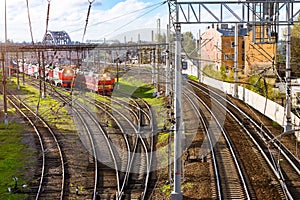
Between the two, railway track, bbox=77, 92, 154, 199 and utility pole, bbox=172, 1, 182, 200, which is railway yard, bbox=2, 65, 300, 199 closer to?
railway track, bbox=77, 92, 154, 199

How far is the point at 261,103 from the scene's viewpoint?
19438mm

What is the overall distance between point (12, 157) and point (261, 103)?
11.1 metres

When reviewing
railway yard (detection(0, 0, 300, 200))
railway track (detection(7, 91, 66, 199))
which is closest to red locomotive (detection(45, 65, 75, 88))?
railway yard (detection(0, 0, 300, 200))

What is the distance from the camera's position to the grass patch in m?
11.2

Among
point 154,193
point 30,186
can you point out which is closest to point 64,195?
point 30,186

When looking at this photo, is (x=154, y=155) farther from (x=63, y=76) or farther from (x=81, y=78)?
(x=63, y=76)

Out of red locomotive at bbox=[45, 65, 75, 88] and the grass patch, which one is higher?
red locomotive at bbox=[45, 65, 75, 88]

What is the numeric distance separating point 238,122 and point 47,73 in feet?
77.2

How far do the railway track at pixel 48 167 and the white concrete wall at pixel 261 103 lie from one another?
5.86 meters

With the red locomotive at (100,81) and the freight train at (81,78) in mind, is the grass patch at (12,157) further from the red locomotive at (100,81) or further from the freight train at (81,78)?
the red locomotive at (100,81)

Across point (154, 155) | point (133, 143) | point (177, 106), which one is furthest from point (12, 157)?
point (177, 106)

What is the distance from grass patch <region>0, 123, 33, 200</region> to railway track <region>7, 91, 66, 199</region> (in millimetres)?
406

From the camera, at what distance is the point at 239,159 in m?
12.2

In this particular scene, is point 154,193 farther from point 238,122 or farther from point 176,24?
point 238,122
